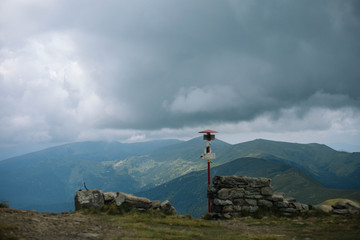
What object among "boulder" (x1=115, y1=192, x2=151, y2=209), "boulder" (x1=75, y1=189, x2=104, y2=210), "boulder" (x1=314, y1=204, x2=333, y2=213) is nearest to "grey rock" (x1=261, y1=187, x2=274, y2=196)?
"boulder" (x1=314, y1=204, x2=333, y2=213)

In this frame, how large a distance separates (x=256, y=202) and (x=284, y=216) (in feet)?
7.23

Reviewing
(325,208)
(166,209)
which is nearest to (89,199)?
(166,209)

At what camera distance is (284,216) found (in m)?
19.2

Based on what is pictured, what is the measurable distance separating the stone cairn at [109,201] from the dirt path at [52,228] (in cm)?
395

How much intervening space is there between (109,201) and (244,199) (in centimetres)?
1051

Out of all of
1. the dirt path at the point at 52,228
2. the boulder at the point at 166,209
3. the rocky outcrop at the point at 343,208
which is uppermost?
the dirt path at the point at 52,228

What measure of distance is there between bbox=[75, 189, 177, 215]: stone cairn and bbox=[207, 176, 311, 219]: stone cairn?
148 inches

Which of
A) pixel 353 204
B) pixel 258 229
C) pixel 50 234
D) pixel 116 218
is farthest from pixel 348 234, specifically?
pixel 50 234

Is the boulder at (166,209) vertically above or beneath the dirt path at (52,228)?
beneath

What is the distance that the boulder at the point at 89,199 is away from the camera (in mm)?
18594

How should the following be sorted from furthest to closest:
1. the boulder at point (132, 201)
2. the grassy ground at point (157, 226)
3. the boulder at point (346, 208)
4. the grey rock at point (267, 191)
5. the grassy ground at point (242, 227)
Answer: the grey rock at point (267, 191)
the boulder at point (132, 201)
the boulder at point (346, 208)
the grassy ground at point (242, 227)
the grassy ground at point (157, 226)

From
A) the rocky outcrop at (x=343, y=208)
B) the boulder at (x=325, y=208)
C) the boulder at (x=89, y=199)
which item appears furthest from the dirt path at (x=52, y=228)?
the rocky outcrop at (x=343, y=208)

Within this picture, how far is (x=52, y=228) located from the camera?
11.9 metres

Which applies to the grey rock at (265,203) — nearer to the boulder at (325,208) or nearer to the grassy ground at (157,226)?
the grassy ground at (157,226)
